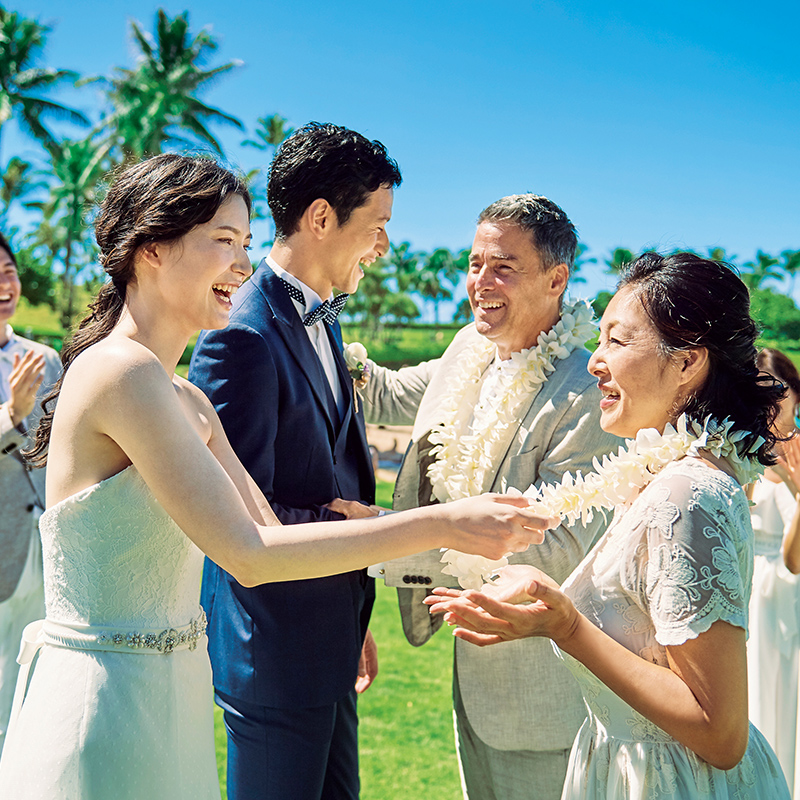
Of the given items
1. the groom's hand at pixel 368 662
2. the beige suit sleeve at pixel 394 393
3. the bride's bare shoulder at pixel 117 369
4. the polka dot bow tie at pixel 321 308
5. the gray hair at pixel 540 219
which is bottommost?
the groom's hand at pixel 368 662

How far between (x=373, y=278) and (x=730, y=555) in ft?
186

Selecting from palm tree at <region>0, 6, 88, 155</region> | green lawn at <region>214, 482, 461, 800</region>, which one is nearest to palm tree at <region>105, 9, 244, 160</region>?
palm tree at <region>0, 6, 88, 155</region>

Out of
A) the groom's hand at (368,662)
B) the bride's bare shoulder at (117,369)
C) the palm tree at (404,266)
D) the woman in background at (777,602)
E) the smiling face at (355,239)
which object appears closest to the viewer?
the bride's bare shoulder at (117,369)

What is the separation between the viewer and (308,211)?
311 cm

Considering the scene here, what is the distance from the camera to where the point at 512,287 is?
3.46 m

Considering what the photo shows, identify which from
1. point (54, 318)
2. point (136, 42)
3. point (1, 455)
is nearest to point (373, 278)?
point (54, 318)

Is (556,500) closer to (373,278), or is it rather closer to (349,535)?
(349,535)

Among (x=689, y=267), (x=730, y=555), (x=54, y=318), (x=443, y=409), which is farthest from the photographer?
(x=54, y=318)

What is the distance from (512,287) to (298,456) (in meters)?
1.29

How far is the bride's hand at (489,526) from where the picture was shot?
2.16 meters

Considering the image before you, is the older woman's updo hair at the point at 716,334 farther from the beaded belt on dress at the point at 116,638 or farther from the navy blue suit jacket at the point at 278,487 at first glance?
the beaded belt on dress at the point at 116,638

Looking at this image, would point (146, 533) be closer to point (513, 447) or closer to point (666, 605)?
point (666, 605)

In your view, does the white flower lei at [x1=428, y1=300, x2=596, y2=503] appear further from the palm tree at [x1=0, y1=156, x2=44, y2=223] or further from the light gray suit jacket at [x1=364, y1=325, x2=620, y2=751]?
the palm tree at [x1=0, y1=156, x2=44, y2=223]

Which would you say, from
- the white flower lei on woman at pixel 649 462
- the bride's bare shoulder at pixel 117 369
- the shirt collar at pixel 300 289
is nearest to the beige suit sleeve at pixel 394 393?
the shirt collar at pixel 300 289
